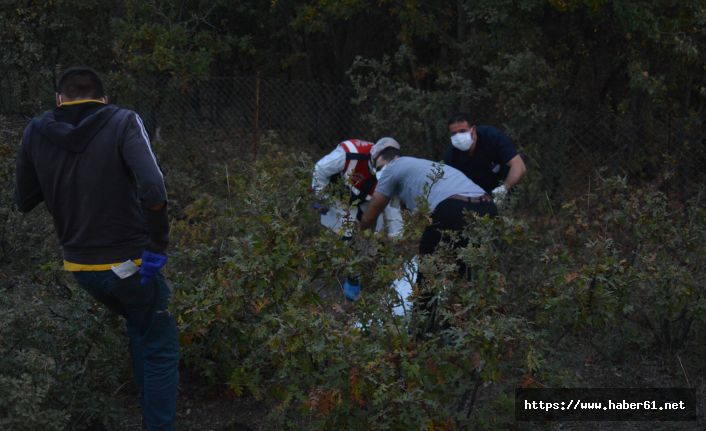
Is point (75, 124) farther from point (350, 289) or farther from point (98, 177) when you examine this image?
point (350, 289)

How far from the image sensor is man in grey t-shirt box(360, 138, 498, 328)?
16.4 feet

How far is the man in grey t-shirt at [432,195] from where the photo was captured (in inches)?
197

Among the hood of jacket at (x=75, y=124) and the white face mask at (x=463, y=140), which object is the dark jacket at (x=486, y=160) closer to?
the white face mask at (x=463, y=140)

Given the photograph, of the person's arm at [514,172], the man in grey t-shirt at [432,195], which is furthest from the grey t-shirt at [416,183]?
the person's arm at [514,172]

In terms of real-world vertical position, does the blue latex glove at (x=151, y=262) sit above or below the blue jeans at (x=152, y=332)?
above

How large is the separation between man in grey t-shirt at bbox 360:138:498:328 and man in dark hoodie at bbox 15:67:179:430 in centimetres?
166

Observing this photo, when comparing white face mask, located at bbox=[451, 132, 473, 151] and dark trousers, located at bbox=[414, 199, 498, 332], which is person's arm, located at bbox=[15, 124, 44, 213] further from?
white face mask, located at bbox=[451, 132, 473, 151]

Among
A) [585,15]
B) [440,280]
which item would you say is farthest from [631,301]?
[585,15]

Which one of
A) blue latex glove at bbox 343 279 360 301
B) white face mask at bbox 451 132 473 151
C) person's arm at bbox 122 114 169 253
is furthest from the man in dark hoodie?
white face mask at bbox 451 132 473 151

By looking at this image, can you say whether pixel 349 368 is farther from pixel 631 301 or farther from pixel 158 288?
pixel 631 301

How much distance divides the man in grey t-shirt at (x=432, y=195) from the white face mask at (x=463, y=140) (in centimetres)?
61

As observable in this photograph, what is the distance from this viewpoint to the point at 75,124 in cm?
382

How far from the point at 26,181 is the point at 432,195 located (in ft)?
7.06

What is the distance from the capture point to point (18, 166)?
13.0ft
